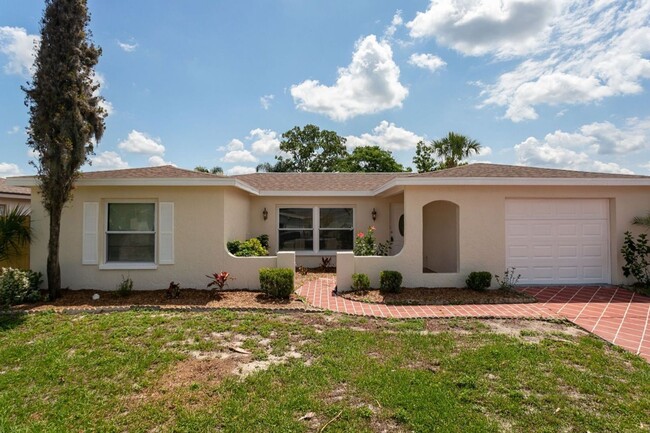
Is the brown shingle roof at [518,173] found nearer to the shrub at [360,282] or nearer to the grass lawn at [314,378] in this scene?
the shrub at [360,282]

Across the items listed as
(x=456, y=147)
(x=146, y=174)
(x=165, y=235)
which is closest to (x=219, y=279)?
(x=165, y=235)

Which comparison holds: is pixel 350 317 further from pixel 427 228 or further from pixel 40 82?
pixel 40 82

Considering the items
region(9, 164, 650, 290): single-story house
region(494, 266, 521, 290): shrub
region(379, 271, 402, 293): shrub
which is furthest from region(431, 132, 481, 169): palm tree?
region(379, 271, 402, 293): shrub

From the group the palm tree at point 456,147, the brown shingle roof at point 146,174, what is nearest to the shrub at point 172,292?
the brown shingle roof at point 146,174

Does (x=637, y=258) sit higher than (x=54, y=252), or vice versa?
(x=54, y=252)

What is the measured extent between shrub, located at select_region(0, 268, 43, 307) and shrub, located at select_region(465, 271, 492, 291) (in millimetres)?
11367

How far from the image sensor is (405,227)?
9.14m

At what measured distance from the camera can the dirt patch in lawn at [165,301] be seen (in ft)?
23.9

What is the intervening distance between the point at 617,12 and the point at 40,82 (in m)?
15.1

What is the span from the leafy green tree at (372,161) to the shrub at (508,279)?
31.8 meters

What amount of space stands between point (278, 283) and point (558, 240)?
8.45 metres

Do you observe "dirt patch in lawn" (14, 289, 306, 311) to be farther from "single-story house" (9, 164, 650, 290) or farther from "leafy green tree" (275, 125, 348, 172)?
"leafy green tree" (275, 125, 348, 172)

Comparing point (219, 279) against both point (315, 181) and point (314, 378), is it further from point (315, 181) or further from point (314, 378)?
point (315, 181)

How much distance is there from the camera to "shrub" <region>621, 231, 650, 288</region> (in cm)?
898
